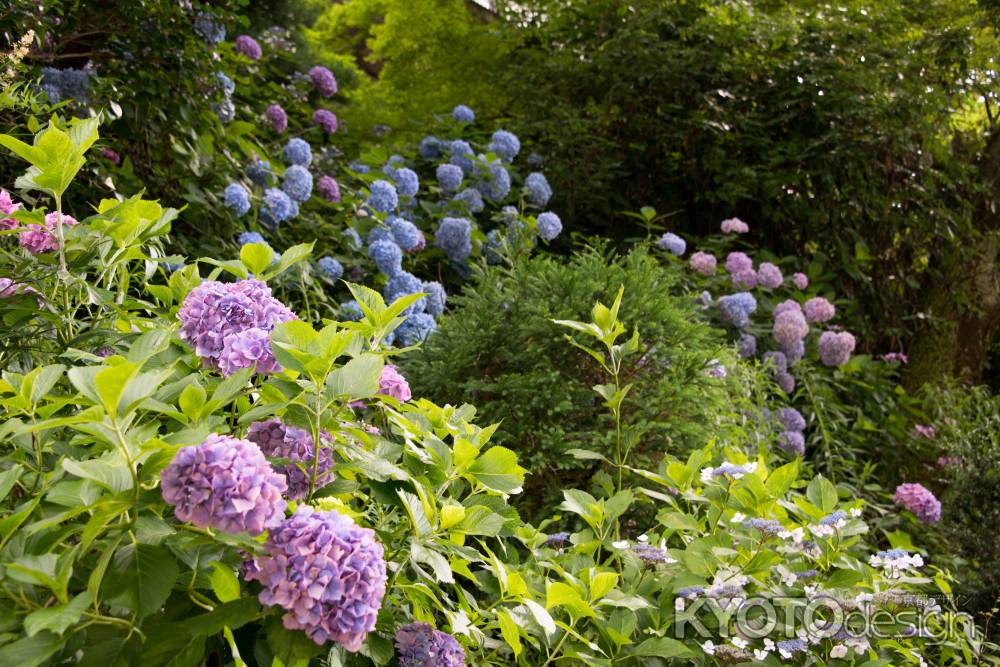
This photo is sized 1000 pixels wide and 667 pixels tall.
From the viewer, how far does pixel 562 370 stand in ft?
8.61

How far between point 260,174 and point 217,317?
275cm

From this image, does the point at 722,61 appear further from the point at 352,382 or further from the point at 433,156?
the point at 352,382

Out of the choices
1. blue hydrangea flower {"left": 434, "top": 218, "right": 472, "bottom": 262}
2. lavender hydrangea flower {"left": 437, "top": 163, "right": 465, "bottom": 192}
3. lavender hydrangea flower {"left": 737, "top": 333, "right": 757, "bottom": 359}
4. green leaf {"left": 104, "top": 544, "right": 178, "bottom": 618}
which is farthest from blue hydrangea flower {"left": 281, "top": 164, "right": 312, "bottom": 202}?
green leaf {"left": 104, "top": 544, "right": 178, "bottom": 618}

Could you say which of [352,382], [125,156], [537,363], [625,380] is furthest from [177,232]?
[352,382]

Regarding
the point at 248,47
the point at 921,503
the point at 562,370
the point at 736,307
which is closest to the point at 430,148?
the point at 248,47

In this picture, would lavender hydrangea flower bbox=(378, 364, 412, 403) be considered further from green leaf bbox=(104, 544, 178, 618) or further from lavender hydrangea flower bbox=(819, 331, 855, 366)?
lavender hydrangea flower bbox=(819, 331, 855, 366)

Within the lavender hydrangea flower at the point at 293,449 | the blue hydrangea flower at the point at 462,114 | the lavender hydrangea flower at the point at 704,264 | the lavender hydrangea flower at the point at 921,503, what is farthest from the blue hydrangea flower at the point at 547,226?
the lavender hydrangea flower at the point at 293,449

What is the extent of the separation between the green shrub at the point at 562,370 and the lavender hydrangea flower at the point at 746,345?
1720mm

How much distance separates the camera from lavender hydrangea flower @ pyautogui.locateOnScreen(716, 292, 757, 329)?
4.42 m

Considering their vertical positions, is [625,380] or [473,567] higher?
[625,380]

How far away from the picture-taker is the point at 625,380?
2572mm

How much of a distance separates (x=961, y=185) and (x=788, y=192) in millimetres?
1298

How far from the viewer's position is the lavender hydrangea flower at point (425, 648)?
1100 mm

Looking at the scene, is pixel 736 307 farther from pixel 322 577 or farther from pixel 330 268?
pixel 322 577
